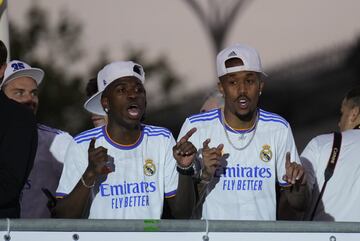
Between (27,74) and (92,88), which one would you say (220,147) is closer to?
(92,88)

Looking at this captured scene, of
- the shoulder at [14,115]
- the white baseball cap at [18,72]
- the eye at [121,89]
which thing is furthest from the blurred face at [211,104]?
the shoulder at [14,115]

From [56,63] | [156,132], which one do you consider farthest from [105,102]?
[56,63]

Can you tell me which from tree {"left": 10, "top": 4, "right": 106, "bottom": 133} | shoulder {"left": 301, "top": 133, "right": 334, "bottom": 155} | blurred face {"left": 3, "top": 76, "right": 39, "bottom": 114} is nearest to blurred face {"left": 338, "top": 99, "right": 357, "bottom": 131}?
shoulder {"left": 301, "top": 133, "right": 334, "bottom": 155}

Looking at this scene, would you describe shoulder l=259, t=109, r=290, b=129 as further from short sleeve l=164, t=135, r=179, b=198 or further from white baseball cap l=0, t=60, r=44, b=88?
white baseball cap l=0, t=60, r=44, b=88

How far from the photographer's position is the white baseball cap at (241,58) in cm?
745

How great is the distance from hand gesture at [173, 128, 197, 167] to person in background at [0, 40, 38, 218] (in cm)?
81

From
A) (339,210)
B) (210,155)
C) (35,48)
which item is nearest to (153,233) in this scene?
(210,155)

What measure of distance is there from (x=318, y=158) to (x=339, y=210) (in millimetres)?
360

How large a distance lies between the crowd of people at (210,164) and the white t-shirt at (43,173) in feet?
1.46

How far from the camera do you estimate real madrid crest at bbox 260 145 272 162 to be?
728 centimetres

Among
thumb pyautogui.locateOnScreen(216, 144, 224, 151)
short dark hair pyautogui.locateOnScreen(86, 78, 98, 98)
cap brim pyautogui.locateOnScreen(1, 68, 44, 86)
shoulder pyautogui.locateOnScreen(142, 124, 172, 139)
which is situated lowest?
thumb pyautogui.locateOnScreen(216, 144, 224, 151)

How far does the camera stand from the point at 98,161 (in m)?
6.73

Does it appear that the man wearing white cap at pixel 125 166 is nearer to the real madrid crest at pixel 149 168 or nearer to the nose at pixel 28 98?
the real madrid crest at pixel 149 168

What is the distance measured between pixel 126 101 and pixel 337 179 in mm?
1412
